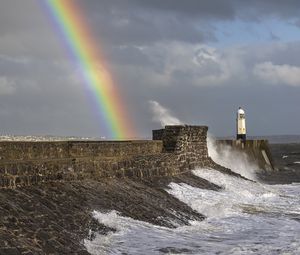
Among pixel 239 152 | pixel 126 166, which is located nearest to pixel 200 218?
pixel 126 166

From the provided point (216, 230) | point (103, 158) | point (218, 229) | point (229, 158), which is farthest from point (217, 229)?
point (229, 158)

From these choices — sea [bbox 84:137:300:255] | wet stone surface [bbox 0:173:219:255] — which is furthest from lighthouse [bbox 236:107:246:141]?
wet stone surface [bbox 0:173:219:255]

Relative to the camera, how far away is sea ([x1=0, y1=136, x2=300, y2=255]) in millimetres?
10758

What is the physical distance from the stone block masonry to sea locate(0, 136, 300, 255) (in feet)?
4.84

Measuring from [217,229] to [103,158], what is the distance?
4.05 meters

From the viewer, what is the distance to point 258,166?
1430 inches

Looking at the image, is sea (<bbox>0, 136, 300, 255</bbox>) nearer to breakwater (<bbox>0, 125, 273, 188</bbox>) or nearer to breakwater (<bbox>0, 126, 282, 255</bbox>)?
breakwater (<bbox>0, 126, 282, 255</bbox>)

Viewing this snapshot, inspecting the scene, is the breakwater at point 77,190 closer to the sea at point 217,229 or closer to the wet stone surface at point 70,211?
the wet stone surface at point 70,211

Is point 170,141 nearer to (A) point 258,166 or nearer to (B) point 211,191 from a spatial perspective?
(B) point 211,191

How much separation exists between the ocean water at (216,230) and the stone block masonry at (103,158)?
1.51 meters

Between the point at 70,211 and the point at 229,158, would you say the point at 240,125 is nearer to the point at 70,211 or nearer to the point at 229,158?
the point at 229,158

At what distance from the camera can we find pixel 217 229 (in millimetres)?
13430

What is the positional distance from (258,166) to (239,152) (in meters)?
2.46

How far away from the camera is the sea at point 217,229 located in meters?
10.8
